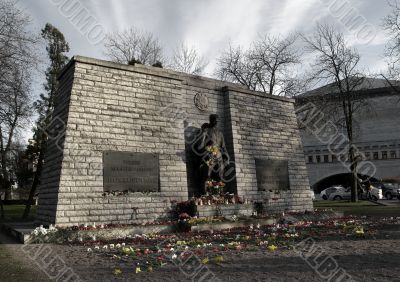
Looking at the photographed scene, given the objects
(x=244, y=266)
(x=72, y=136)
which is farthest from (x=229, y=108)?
(x=244, y=266)

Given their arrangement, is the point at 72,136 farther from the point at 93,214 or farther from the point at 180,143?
the point at 180,143

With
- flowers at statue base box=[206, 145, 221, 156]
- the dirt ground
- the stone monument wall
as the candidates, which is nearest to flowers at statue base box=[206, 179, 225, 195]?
the stone monument wall

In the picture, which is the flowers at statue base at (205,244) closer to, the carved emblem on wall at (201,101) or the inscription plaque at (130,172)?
the inscription plaque at (130,172)

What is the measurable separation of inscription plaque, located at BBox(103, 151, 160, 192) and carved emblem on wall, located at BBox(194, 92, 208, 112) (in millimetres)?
3187

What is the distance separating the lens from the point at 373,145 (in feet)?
177

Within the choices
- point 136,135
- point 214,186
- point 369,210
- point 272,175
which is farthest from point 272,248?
point 369,210

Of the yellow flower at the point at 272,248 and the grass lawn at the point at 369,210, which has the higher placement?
the grass lawn at the point at 369,210

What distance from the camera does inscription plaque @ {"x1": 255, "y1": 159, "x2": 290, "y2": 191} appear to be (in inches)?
617

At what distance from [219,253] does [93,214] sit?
4.84m

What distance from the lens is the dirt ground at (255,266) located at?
19.0 ft

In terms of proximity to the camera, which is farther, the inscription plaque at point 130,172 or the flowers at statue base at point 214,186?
the flowers at statue base at point 214,186

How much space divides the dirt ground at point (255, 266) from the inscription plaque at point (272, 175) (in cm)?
722

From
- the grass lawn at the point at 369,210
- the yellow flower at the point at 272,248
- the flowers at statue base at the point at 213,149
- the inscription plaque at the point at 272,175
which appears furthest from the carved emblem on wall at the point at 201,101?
the grass lawn at the point at 369,210

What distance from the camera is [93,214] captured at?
441 inches
